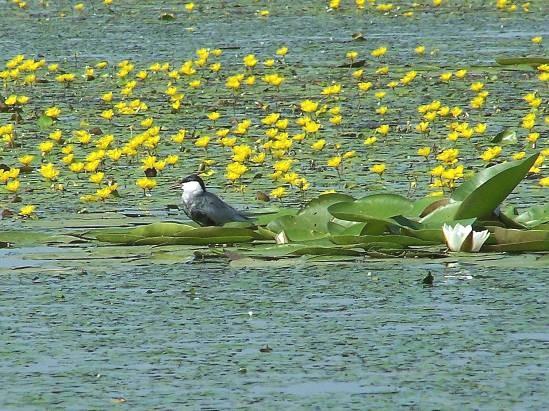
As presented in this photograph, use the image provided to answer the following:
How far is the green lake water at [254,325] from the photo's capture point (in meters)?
4.20

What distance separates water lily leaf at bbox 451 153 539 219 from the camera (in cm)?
584

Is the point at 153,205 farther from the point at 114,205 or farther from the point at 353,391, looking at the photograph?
the point at 353,391

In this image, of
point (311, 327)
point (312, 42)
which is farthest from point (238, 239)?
point (312, 42)

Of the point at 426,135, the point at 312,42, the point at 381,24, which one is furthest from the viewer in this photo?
the point at 381,24

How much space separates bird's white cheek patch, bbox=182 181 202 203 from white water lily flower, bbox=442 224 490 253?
1079 mm

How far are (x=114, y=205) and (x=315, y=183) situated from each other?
39.2 inches

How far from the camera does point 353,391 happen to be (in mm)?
4188

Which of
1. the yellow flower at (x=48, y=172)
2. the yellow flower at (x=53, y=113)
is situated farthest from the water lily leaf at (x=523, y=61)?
the yellow flower at (x=48, y=172)

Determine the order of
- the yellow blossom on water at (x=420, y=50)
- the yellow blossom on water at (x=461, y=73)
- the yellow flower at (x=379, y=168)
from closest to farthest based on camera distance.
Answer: the yellow flower at (x=379, y=168) → the yellow blossom on water at (x=461, y=73) → the yellow blossom on water at (x=420, y=50)

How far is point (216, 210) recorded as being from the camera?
20.5ft

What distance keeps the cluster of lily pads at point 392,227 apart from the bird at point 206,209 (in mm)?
71

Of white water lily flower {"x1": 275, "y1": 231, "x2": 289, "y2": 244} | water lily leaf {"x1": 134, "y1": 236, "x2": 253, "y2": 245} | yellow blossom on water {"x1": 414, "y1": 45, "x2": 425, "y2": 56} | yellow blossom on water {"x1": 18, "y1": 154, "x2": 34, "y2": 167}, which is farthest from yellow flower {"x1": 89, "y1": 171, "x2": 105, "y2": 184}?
yellow blossom on water {"x1": 414, "y1": 45, "x2": 425, "y2": 56}

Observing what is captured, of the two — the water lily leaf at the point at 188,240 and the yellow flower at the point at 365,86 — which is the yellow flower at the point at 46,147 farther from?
the yellow flower at the point at 365,86

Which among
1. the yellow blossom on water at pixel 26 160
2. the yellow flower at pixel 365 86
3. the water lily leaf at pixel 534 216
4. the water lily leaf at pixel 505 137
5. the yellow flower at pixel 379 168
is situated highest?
the yellow flower at pixel 365 86
